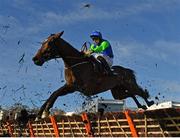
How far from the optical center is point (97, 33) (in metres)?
16.4

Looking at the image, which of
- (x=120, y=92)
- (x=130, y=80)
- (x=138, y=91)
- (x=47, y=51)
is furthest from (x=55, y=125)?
(x=138, y=91)

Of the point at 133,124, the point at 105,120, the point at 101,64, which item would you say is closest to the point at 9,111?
the point at 101,64

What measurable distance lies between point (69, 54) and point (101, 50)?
1.15 metres

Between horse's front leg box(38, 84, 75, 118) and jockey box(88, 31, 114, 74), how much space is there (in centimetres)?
154

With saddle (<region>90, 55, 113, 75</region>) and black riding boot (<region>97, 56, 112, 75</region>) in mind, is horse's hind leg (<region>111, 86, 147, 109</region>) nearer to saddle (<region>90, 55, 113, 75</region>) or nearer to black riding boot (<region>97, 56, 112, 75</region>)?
black riding boot (<region>97, 56, 112, 75</region>)

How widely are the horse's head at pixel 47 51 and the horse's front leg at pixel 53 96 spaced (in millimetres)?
1106

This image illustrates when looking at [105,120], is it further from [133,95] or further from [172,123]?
[133,95]

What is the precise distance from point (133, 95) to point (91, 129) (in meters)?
5.23

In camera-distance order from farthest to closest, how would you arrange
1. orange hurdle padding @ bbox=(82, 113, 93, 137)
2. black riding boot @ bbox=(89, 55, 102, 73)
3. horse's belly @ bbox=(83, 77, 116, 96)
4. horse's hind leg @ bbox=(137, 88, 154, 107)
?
horse's hind leg @ bbox=(137, 88, 154, 107) < black riding boot @ bbox=(89, 55, 102, 73) < horse's belly @ bbox=(83, 77, 116, 96) < orange hurdle padding @ bbox=(82, 113, 93, 137)

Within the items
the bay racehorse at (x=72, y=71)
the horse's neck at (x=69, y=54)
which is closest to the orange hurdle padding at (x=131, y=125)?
the bay racehorse at (x=72, y=71)

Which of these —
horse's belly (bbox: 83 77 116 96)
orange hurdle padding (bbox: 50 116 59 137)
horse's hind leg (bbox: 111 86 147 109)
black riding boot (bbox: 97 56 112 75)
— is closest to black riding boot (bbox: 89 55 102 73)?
black riding boot (bbox: 97 56 112 75)

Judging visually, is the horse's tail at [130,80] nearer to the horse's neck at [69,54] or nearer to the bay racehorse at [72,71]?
the bay racehorse at [72,71]

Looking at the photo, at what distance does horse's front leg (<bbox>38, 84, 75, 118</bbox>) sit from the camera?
1531cm

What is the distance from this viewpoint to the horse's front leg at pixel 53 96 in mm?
15312
